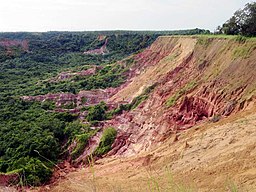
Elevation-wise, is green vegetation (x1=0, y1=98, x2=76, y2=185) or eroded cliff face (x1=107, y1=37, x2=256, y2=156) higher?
eroded cliff face (x1=107, y1=37, x2=256, y2=156)

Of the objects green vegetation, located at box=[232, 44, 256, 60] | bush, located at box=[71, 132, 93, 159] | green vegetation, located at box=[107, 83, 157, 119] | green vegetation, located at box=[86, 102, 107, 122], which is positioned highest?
green vegetation, located at box=[232, 44, 256, 60]

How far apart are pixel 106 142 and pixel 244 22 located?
49.5 ft

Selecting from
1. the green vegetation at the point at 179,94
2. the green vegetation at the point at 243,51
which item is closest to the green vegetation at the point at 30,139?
the green vegetation at the point at 179,94

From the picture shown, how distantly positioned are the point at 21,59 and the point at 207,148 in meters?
72.2

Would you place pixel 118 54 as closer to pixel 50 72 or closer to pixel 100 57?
pixel 100 57

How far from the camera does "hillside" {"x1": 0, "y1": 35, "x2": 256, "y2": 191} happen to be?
16.6m

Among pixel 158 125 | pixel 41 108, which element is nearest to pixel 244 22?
pixel 158 125

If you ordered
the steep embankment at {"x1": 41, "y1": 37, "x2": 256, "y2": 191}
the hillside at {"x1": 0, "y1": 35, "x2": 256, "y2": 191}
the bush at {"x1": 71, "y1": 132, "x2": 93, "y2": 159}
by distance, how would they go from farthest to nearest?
the bush at {"x1": 71, "y1": 132, "x2": 93, "y2": 159}
the hillside at {"x1": 0, "y1": 35, "x2": 256, "y2": 191}
the steep embankment at {"x1": 41, "y1": 37, "x2": 256, "y2": 191}

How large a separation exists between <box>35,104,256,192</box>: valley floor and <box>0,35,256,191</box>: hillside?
0.06 metres

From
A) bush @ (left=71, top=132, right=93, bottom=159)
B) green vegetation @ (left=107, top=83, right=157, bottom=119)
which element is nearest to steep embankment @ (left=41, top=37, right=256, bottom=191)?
green vegetation @ (left=107, top=83, right=157, bottom=119)

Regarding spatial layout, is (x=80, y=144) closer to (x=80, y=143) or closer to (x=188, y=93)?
(x=80, y=143)

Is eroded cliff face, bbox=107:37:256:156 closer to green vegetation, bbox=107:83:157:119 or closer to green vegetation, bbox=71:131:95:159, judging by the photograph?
green vegetation, bbox=107:83:157:119

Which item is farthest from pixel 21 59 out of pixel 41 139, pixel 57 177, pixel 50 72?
pixel 57 177

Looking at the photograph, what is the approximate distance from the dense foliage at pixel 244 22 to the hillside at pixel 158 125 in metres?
1.86
